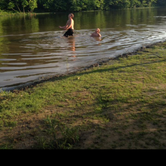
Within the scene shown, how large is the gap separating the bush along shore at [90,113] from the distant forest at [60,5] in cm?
5332

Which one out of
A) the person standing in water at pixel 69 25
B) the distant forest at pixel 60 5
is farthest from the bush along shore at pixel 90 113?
the distant forest at pixel 60 5

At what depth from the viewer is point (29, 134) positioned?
3367 mm

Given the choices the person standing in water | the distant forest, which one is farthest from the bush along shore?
the distant forest

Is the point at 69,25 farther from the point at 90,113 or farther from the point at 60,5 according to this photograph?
the point at 60,5

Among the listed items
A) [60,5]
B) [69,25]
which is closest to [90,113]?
[69,25]

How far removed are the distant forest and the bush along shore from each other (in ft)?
175

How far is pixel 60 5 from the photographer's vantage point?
6025cm

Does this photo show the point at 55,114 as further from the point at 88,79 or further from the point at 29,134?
the point at 88,79

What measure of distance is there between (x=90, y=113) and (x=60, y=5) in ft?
201
